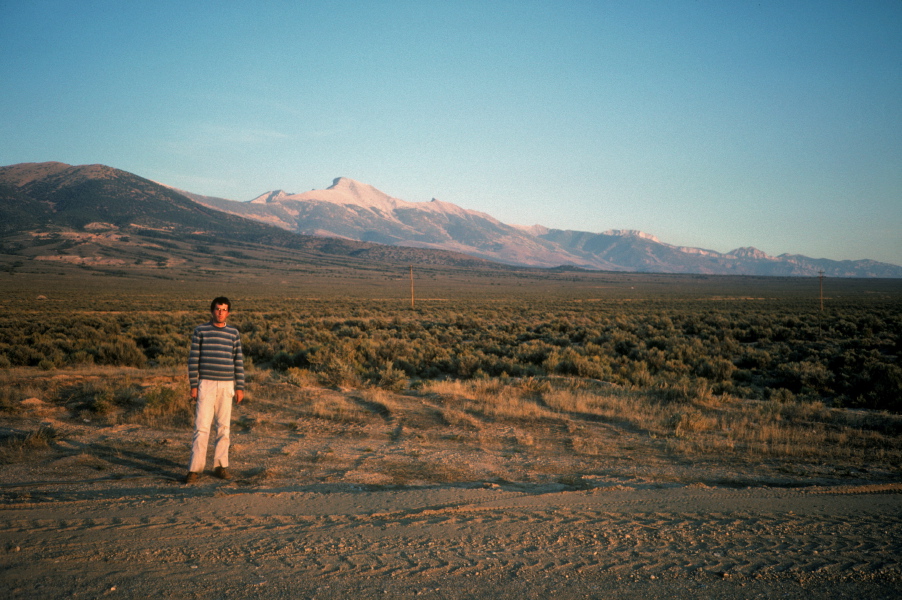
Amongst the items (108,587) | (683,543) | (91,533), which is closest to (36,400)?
(91,533)

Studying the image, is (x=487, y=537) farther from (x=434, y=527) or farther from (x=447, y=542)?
(x=434, y=527)

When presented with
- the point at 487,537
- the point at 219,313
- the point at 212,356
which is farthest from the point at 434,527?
the point at 219,313

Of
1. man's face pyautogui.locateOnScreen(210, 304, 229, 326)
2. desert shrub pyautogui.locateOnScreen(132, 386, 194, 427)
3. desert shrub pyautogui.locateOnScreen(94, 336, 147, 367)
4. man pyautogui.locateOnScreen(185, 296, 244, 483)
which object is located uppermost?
man's face pyautogui.locateOnScreen(210, 304, 229, 326)

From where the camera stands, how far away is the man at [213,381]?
5.96 m

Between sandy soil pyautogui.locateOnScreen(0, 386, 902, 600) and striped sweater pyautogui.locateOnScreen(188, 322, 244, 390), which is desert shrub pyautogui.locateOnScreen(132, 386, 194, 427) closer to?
sandy soil pyautogui.locateOnScreen(0, 386, 902, 600)

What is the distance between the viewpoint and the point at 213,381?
19.6 feet

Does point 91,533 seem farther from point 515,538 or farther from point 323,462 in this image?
point 515,538

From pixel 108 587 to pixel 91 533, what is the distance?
106 cm

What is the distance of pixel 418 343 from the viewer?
19.6 m

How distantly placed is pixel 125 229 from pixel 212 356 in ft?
549

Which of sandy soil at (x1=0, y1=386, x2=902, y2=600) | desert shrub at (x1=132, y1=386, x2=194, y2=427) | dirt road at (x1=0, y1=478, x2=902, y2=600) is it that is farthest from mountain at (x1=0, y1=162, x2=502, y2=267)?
dirt road at (x1=0, y1=478, x2=902, y2=600)

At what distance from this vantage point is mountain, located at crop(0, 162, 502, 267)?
4619 inches

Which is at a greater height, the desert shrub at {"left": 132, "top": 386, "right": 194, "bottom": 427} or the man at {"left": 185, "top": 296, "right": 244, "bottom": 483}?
the man at {"left": 185, "top": 296, "right": 244, "bottom": 483}

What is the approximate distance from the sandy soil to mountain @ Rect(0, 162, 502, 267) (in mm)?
121972
